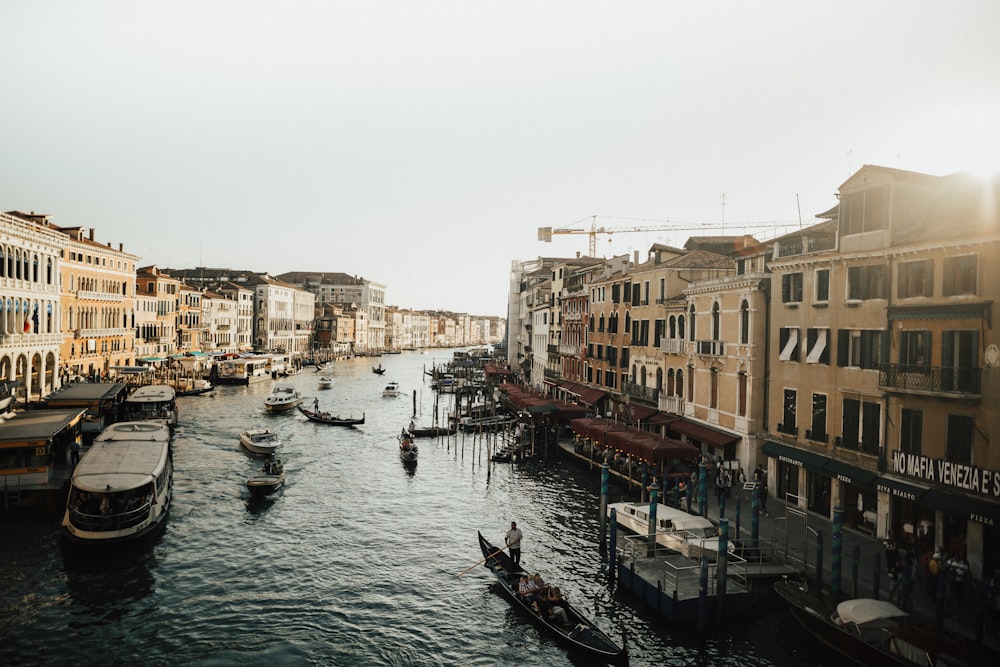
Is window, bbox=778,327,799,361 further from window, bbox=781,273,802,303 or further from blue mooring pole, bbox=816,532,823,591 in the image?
blue mooring pole, bbox=816,532,823,591

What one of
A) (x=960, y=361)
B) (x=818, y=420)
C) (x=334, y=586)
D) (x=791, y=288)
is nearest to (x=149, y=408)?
(x=334, y=586)

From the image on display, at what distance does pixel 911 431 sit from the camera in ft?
64.5

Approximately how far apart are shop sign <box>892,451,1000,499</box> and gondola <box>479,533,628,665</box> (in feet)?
33.7

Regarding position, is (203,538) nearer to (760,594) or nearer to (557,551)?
(557,551)

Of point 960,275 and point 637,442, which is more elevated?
point 960,275

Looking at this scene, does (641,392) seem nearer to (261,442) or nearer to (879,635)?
(261,442)

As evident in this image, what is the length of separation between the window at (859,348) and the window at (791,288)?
2599 mm

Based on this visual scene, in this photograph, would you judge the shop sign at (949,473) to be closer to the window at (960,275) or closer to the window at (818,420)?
the window at (818,420)

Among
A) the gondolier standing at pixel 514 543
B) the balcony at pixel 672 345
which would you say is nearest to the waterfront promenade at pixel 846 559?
the gondolier standing at pixel 514 543

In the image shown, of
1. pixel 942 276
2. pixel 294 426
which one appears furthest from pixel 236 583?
pixel 294 426

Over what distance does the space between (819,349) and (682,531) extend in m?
8.18

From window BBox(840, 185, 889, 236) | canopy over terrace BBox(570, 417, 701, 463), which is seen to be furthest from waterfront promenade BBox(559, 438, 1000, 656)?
window BBox(840, 185, 889, 236)

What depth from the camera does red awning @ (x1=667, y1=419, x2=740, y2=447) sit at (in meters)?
28.1

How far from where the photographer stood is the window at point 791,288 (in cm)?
2481
